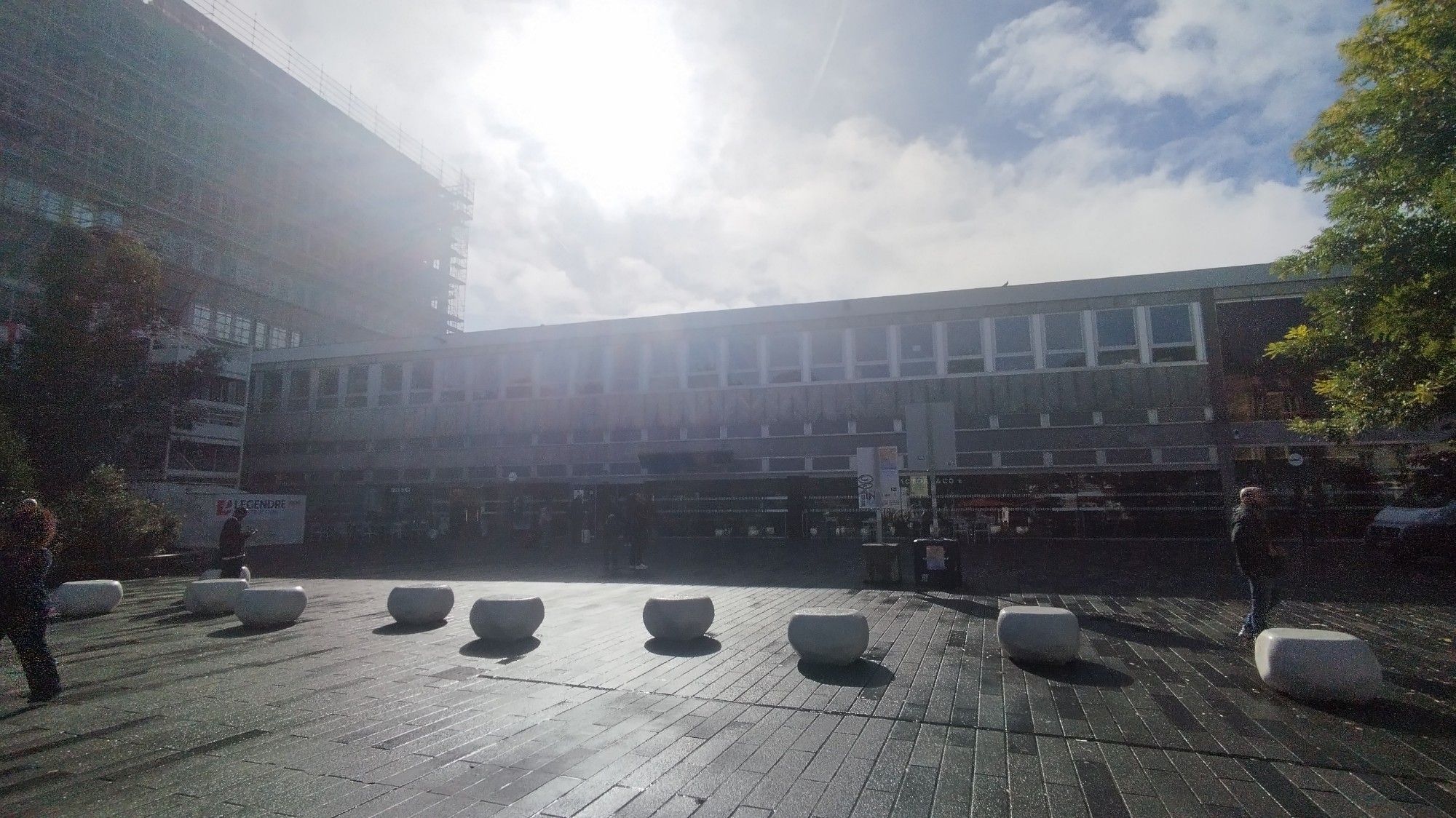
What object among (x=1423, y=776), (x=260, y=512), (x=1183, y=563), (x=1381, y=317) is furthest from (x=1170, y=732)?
(x=260, y=512)

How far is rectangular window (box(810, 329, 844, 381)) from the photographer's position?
1096 inches

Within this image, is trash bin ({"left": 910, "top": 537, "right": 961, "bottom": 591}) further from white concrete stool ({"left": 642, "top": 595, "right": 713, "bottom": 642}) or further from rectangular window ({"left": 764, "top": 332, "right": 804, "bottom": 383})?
rectangular window ({"left": 764, "top": 332, "right": 804, "bottom": 383})

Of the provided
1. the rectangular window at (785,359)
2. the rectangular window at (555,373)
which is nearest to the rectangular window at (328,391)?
the rectangular window at (555,373)

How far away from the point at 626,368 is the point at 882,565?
1888cm

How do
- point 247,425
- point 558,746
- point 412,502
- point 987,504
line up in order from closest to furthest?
point 558,746 < point 987,504 < point 412,502 < point 247,425

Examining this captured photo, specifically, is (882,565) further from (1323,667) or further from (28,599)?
(28,599)

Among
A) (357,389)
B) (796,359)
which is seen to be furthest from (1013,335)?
(357,389)

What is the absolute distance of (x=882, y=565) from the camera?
46.4ft

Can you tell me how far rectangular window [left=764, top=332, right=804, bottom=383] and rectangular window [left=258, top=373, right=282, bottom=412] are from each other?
26.6m

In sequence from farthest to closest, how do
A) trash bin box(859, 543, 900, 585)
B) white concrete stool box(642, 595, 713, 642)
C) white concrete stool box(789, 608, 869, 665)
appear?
trash bin box(859, 543, 900, 585) < white concrete stool box(642, 595, 713, 642) < white concrete stool box(789, 608, 869, 665)

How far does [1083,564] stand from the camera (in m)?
18.3

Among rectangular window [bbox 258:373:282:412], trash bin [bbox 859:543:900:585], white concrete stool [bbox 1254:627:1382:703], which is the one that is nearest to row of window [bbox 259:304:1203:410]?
rectangular window [bbox 258:373:282:412]

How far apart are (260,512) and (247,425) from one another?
1218 cm

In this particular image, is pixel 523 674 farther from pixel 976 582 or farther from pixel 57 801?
pixel 976 582
